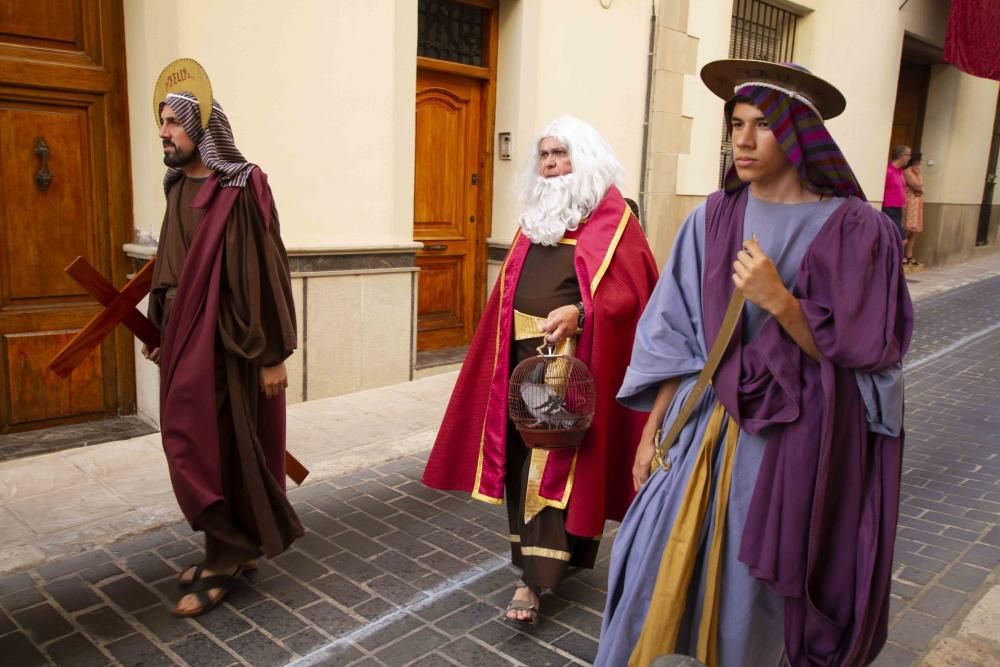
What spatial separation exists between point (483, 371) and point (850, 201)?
5.56 feet

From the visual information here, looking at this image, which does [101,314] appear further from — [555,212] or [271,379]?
[555,212]

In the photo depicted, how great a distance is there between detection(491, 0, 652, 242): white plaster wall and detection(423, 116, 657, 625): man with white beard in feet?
11.9

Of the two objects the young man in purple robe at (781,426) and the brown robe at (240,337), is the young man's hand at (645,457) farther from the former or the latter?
the brown robe at (240,337)

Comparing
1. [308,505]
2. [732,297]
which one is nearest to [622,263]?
[732,297]

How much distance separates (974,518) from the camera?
4.52 meters

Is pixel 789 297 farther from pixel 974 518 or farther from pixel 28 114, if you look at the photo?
pixel 28 114

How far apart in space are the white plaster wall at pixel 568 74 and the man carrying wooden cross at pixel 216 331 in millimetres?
3876

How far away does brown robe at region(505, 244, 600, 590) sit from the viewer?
129 inches

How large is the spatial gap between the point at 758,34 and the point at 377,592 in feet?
33.4

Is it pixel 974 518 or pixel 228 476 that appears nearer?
pixel 228 476

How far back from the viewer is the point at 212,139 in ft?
10.7

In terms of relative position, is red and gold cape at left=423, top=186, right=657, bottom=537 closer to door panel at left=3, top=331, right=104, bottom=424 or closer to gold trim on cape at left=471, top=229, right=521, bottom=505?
gold trim on cape at left=471, top=229, right=521, bottom=505

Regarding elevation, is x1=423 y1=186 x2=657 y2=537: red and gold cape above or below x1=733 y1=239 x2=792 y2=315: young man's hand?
below

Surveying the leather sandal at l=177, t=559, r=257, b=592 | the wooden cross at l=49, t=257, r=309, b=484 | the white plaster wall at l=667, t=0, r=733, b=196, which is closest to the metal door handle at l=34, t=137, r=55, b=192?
the wooden cross at l=49, t=257, r=309, b=484
